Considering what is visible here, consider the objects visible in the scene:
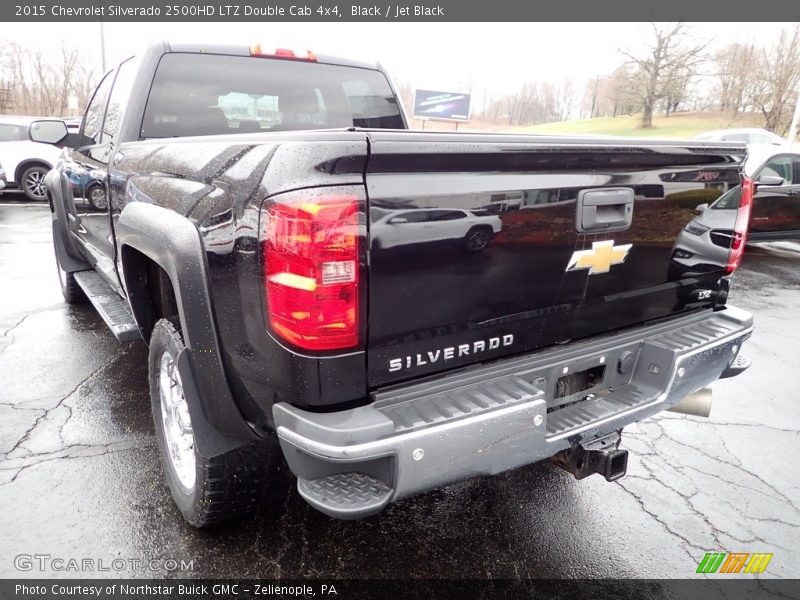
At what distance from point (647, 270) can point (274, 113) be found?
2455mm

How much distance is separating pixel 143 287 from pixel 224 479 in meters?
1.13

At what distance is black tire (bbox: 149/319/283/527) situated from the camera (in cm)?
213

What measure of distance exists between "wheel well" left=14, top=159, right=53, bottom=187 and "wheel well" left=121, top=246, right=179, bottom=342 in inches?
454

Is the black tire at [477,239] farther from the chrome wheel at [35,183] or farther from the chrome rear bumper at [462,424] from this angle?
the chrome wheel at [35,183]

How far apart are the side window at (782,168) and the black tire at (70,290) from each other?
9.16m

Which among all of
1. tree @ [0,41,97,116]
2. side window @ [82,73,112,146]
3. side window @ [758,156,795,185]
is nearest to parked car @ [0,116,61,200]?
side window @ [82,73,112,146]

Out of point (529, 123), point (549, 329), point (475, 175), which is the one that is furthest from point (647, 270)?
point (529, 123)

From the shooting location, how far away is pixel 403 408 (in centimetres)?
174

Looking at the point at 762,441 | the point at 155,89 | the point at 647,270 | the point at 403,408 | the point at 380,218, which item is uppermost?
the point at 155,89

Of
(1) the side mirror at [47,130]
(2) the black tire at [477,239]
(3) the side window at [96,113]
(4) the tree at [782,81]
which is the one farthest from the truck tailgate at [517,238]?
(4) the tree at [782,81]

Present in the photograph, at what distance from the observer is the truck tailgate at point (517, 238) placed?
1659 millimetres

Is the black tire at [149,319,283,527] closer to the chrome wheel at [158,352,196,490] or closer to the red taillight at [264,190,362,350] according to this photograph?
the chrome wheel at [158,352,196,490]

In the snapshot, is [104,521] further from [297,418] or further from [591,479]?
[591,479]

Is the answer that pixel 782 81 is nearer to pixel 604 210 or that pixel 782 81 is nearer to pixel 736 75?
pixel 736 75
